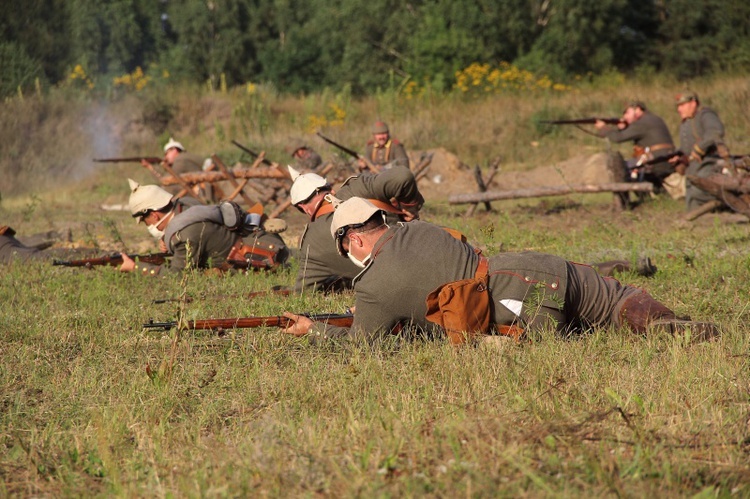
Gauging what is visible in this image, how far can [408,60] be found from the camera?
3700cm

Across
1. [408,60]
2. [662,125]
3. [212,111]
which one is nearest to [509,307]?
[662,125]

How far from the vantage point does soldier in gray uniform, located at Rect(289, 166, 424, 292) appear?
26.6 ft

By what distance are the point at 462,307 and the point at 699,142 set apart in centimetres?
1020

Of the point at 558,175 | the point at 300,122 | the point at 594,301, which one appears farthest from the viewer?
the point at 300,122

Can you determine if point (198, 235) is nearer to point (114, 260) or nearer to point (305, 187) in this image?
point (114, 260)

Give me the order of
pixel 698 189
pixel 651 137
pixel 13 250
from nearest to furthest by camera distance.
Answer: pixel 13 250 < pixel 698 189 < pixel 651 137

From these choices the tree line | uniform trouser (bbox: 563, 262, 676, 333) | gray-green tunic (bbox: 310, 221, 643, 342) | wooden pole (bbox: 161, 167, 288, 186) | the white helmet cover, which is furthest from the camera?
the tree line

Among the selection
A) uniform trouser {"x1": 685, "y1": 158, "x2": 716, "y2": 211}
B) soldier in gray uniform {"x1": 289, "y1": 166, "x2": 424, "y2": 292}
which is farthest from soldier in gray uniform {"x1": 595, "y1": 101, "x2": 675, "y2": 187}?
soldier in gray uniform {"x1": 289, "y1": 166, "x2": 424, "y2": 292}

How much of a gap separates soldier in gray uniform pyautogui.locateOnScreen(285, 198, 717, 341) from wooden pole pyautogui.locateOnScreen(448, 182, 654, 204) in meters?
8.64

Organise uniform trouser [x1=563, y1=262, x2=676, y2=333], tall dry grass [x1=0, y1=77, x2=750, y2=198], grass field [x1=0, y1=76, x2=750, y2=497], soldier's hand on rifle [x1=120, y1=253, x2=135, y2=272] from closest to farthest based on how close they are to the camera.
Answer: grass field [x1=0, y1=76, x2=750, y2=497] → uniform trouser [x1=563, y1=262, x2=676, y2=333] → soldier's hand on rifle [x1=120, y1=253, x2=135, y2=272] → tall dry grass [x1=0, y1=77, x2=750, y2=198]

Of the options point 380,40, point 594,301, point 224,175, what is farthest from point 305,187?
point 380,40

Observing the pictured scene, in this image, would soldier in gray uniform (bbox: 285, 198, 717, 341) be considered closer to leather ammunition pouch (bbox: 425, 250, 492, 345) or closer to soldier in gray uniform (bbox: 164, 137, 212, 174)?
leather ammunition pouch (bbox: 425, 250, 492, 345)

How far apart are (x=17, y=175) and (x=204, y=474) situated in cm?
2567

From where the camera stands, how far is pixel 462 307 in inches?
218
